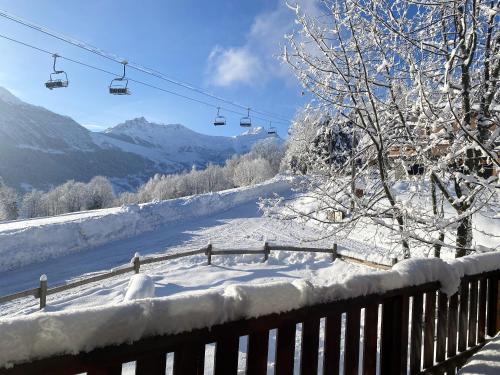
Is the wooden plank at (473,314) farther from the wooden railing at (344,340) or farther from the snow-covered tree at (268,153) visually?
the snow-covered tree at (268,153)

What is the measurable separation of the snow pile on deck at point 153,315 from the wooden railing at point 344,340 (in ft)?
0.12

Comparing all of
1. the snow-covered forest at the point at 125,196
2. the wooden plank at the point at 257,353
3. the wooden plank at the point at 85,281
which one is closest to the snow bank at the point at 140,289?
the wooden plank at the point at 85,281

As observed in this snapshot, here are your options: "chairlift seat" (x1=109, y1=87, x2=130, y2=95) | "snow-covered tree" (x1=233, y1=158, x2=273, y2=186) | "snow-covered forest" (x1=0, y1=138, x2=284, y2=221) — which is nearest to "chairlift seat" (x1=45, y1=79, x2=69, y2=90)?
"chairlift seat" (x1=109, y1=87, x2=130, y2=95)

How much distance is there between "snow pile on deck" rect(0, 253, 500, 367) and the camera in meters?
1.18

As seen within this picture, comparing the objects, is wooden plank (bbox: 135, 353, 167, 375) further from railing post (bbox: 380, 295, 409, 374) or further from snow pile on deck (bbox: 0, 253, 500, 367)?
railing post (bbox: 380, 295, 409, 374)

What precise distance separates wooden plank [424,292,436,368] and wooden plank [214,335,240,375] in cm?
163

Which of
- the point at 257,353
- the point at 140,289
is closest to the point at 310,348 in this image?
the point at 257,353

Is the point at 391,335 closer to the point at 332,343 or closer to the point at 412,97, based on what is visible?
the point at 332,343

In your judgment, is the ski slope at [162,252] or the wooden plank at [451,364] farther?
the ski slope at [162,252]

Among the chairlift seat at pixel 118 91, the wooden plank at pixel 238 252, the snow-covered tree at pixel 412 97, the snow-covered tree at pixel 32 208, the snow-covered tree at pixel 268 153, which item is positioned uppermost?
the snow-covered tree at pixel 268 153

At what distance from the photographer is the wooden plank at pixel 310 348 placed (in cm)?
198

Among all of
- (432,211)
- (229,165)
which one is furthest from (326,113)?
(229,165)

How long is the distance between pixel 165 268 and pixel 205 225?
30.1ft

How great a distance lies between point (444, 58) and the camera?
518cm
